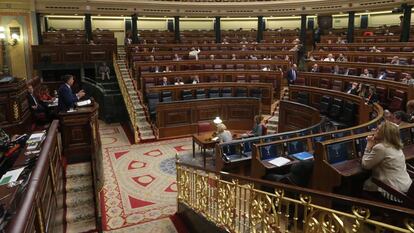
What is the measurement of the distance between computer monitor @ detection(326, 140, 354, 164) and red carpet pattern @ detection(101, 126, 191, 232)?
102 inches

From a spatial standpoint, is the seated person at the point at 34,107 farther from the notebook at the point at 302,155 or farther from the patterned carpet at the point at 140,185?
the notebook at the point at 302,155

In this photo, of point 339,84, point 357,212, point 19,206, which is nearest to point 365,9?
point 339,84

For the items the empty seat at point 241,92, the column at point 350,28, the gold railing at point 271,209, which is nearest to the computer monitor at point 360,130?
the gold railing at point 271,209

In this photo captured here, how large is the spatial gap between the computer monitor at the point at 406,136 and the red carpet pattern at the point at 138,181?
11.4 feet

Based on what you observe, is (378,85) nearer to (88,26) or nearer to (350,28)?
(350,28)

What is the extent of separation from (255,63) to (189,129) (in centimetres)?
412

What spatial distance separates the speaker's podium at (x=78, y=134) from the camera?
15.4 feet

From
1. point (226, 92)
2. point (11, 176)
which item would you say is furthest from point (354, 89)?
point (11, 176)

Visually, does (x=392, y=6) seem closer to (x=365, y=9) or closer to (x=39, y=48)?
(x=365, y=9)

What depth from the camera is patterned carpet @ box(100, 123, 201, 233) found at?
195 inches

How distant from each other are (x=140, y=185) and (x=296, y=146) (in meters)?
2.90

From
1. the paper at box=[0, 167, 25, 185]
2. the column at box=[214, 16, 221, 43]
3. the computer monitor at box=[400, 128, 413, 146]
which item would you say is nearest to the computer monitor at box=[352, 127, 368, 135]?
the computer monitor at box=[400, 128, 413, 146]

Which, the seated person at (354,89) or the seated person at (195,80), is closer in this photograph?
the seated person at (354,89)

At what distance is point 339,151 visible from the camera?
411 cm
